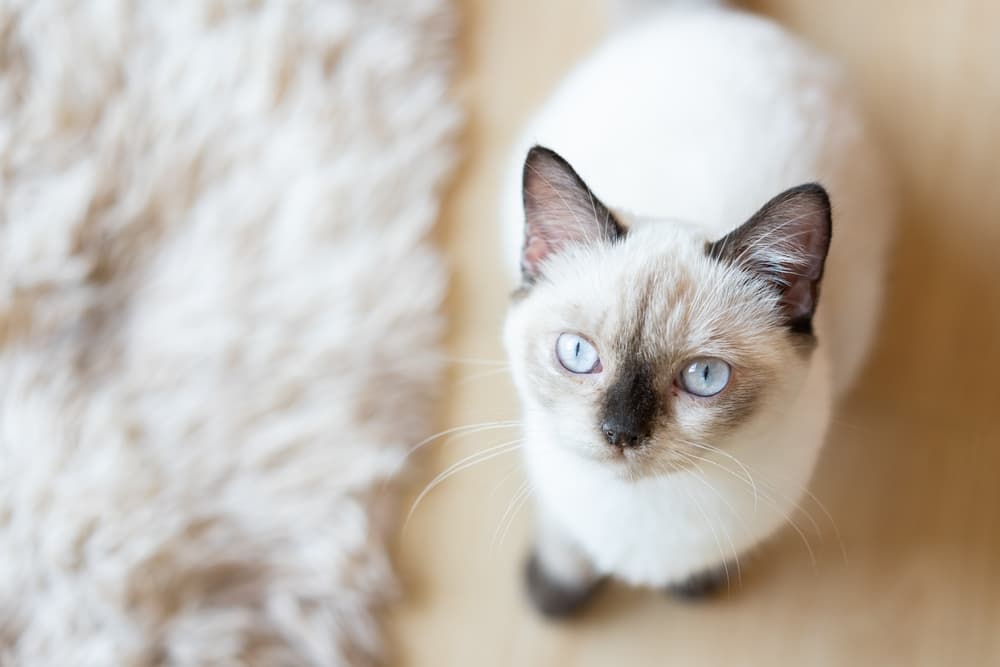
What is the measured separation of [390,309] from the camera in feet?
4.86

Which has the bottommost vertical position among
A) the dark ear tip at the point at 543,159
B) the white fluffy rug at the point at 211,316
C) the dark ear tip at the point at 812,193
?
the white fluffy rug at the point at 211,316

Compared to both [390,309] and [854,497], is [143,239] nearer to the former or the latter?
[390,309]

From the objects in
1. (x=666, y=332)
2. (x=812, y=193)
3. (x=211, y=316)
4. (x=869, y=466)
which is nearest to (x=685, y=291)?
(x=666, y=332)

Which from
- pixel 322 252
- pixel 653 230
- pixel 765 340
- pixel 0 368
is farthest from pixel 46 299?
pixel 765 340

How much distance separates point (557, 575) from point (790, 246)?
0.67m

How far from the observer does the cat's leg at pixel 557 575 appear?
4.09 feet

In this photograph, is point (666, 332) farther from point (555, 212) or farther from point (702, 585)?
point (702, 585)

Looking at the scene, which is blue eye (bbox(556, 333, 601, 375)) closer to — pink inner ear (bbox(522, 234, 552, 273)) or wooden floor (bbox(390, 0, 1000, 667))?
pink inner ear (bbox(522, 234, 552, 273))

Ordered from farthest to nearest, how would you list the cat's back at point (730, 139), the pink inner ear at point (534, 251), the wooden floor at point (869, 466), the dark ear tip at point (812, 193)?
1. the wooden floor at point (869, 466)
2. the cat's back at point (730, 139)
3. the pink inner ear at point (534, 251)
4. the dark ear tip at point (812, 193)

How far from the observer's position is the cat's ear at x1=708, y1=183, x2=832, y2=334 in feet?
2.64

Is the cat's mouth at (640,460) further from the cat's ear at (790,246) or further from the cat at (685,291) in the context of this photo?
the cat's ear at (790,246)

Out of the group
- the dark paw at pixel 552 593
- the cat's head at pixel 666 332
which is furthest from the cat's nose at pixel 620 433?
the dark paw at pixel 552 593

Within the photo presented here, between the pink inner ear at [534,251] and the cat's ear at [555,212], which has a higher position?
the cat's ear at [555,212]

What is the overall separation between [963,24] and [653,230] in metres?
1.06
